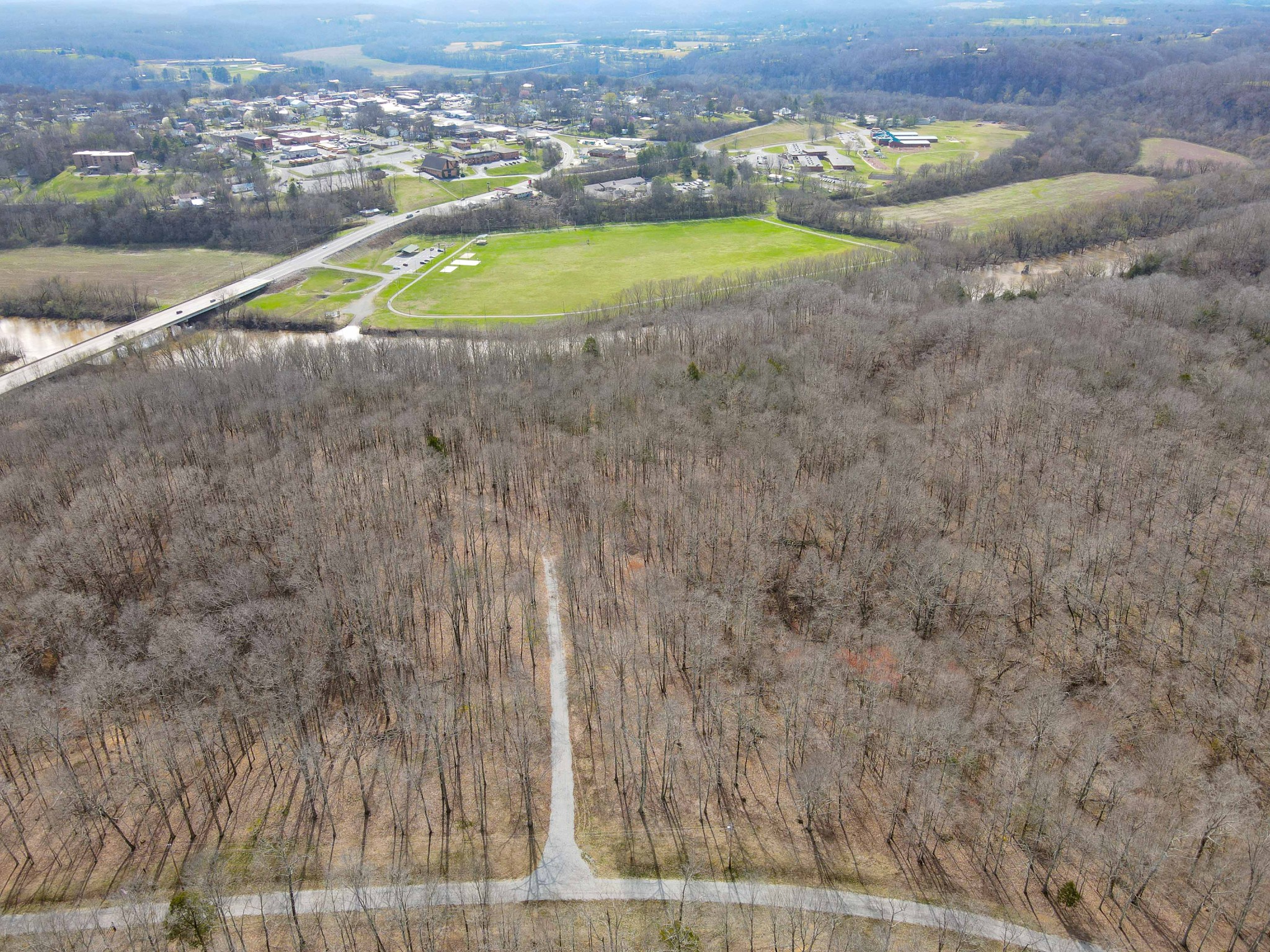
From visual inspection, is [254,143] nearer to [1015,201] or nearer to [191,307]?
[191,307]

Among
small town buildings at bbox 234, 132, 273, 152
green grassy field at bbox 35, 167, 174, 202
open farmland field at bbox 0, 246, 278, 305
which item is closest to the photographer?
open farmland field at bbox 0, 246, 278, 305

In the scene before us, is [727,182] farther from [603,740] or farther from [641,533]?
[603,740]

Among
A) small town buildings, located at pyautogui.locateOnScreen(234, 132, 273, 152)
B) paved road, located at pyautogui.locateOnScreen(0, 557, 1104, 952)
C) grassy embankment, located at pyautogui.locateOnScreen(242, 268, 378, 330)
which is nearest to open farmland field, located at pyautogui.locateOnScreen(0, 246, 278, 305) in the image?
grassy embankment, located at pyautogui.locateOnScreen(242, 268, 378, 330)

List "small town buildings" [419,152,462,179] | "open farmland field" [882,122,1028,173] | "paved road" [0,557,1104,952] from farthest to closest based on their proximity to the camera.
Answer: "open farmland field" [882,122,1028,173] → "small town buildings" [419,152,462,179] → "paved road" [0,557,1104,952]

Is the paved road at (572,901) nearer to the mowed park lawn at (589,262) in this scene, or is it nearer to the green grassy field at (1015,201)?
the mowed park lawn at (589,262)

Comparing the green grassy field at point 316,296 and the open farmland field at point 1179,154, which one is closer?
the green grassy field at point 316,296

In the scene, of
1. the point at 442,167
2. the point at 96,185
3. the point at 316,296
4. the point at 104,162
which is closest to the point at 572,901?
the point at 316,296

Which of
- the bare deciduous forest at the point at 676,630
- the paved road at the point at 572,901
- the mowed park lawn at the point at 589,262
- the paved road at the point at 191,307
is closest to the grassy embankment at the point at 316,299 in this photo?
the paved road at the point at 191,307

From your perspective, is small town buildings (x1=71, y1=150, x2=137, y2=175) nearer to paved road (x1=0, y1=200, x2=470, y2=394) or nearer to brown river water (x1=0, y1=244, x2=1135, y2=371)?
paved road (x1=0, y1=200, x2=470, y2=394)
